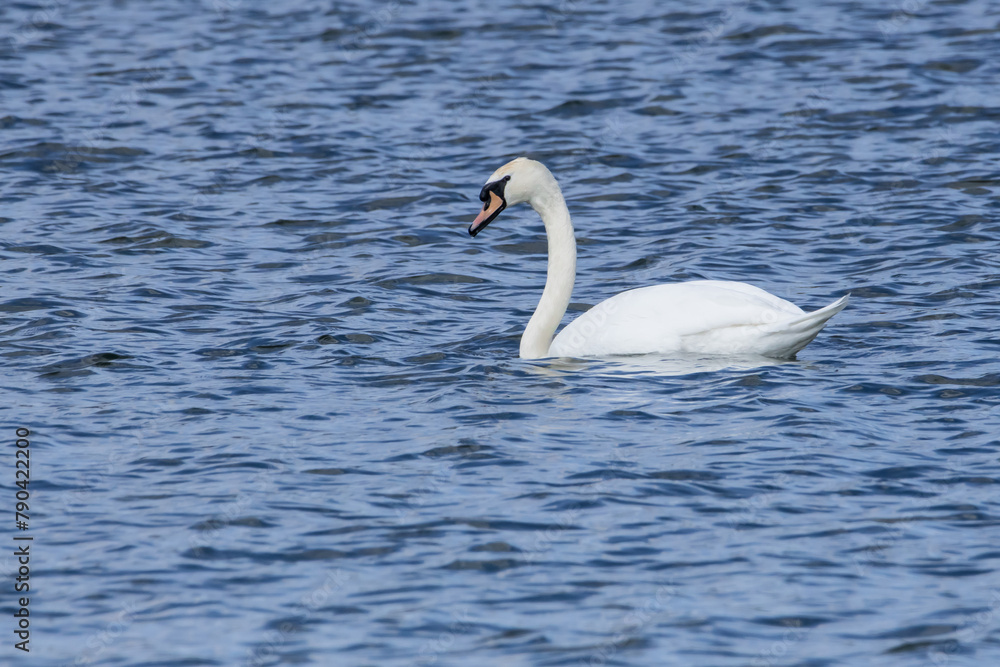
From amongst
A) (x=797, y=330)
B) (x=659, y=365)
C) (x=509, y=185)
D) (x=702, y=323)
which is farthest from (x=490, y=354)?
(x=797, y=330)

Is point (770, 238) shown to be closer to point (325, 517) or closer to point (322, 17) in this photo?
point (325, 517)

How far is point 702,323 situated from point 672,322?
201mm

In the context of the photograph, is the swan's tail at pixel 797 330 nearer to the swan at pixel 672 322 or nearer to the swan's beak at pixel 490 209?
the swan at pixel 672 322

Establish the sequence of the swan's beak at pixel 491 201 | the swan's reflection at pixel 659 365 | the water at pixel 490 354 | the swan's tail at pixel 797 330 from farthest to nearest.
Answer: the swan's beak at pixel 491 201 → the swan's reflection at pixel 659 365 → the swan's tail at pixel 797 330 → the water at pixel 490 354

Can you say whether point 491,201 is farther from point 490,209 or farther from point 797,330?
point 797,330

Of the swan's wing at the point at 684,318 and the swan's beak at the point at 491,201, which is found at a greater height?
the swan's beak at the point at 491,201

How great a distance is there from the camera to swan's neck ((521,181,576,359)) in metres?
10.6

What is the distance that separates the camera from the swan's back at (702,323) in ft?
31.9

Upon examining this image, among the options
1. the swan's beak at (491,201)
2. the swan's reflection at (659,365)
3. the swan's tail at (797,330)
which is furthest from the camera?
the swan's beak at (491,201)

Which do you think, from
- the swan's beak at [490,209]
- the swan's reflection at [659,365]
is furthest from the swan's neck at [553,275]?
the swan's reflection at [659,365]

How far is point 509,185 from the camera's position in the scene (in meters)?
10.7

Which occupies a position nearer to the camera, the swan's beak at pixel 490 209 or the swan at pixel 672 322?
the swan at pixel 672 322

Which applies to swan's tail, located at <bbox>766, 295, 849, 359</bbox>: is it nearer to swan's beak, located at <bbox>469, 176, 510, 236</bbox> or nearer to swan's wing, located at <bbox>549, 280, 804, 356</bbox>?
swan's wing, located at <bbox>549, 280, 804, 356</bbox>

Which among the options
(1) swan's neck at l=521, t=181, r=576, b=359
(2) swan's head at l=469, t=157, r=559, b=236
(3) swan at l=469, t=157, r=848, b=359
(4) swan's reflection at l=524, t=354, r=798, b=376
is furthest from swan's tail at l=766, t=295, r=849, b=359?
(2) swan's head at l=469, t=157, r=559, b=236
